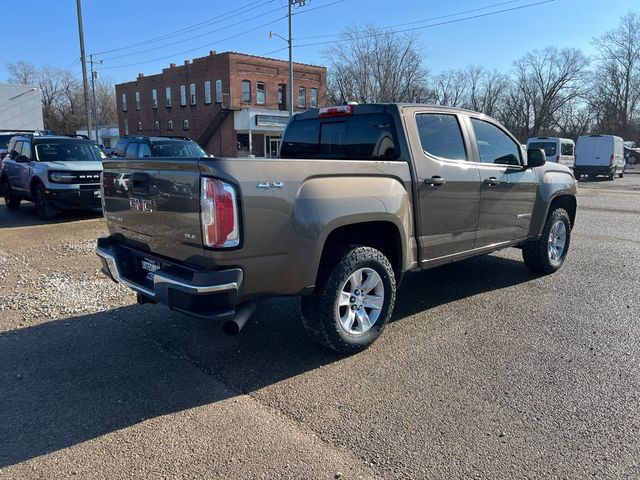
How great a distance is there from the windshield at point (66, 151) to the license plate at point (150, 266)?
9.07 m

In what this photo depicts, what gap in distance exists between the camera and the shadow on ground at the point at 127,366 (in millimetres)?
3086

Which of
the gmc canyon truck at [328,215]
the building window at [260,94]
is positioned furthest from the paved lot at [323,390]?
the building window at [260,94]

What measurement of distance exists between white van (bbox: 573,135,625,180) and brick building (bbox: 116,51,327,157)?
20.8m

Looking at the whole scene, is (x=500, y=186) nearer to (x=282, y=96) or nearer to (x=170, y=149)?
(x=170, y=149)

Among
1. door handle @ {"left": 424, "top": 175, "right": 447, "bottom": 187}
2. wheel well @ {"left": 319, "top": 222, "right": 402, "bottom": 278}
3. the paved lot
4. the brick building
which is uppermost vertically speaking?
the brick building

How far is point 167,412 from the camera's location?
319 centimetres

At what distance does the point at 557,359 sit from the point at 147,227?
337cm

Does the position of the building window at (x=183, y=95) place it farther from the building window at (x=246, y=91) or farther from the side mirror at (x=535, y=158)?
the side mirror at (x=535, y=158)

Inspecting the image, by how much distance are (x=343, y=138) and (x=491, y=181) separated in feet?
5.37

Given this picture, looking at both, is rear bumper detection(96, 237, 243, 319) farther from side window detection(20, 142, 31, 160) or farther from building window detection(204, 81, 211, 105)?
building window detection(204, 81, 211, 105)

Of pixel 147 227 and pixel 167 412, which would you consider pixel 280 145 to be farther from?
pixel 167 412

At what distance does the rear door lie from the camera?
16.8 feet

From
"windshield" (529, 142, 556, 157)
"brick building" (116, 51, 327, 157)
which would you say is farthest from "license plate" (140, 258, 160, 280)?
"brick building" (116, 51, 327, 157)

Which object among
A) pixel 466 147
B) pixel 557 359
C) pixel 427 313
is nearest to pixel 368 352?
pixel 427 313
